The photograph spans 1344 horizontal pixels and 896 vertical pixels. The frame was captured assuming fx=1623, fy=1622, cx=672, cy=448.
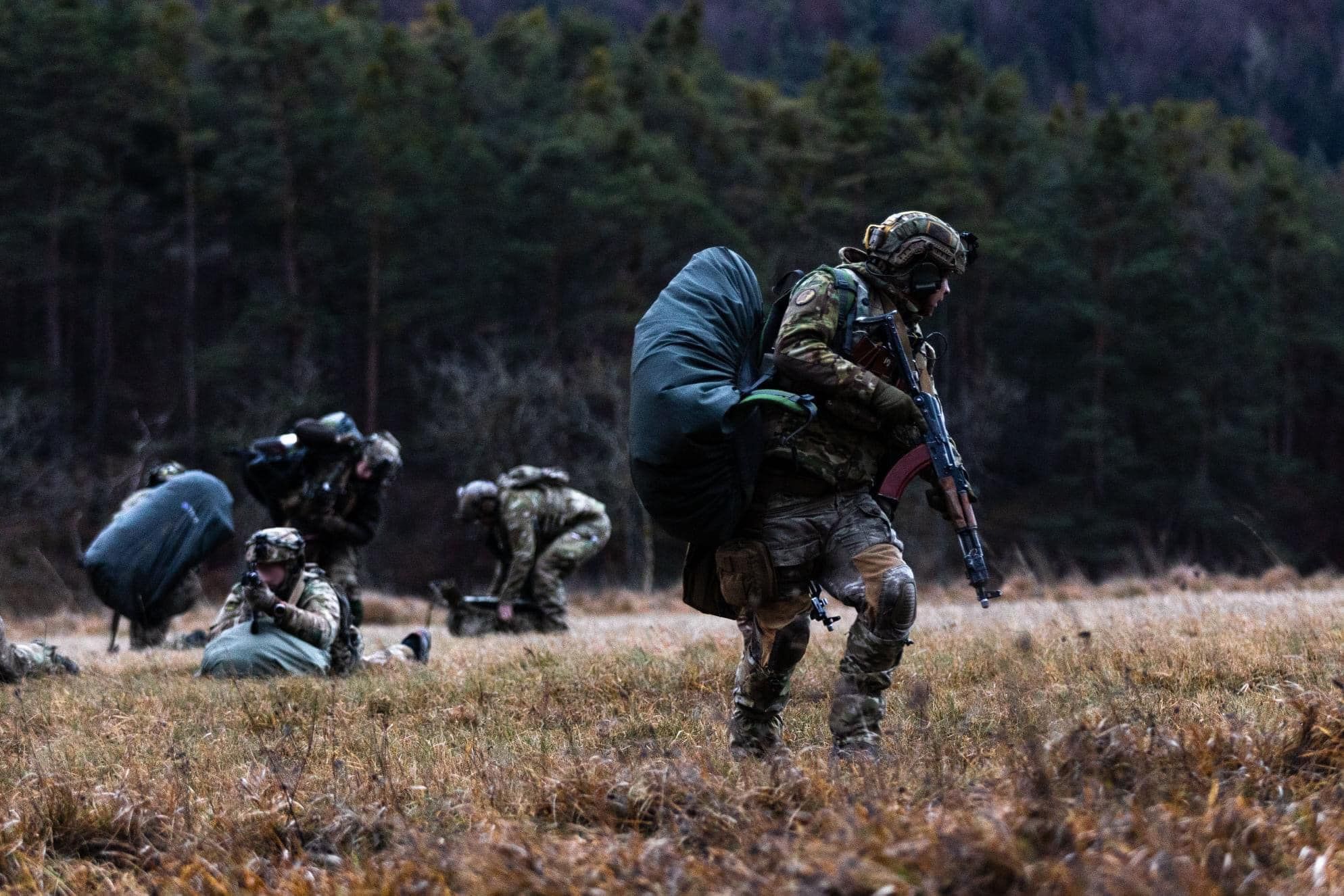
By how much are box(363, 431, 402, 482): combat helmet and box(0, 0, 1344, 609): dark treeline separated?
24.5 metres

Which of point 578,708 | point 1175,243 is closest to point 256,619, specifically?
point 578,708

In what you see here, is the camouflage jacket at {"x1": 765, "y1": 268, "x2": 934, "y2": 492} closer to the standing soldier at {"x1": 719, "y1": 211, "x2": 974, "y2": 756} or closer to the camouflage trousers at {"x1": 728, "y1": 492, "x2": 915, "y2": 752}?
the standing soldier at {"x1": 719, "y1": 211, "x2": 974, "y2": 756}

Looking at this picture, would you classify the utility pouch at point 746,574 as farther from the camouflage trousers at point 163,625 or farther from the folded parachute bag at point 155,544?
the camouflage trousers at point 163,625

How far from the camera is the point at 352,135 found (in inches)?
1805

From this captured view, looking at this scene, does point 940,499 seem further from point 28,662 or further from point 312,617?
point 28,662

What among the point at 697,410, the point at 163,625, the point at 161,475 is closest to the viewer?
the point at 697,410

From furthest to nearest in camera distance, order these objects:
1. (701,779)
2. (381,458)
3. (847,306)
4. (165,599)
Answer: (165,599), (381,458), (847,306), (701,779)

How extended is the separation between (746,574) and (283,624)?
4.70m

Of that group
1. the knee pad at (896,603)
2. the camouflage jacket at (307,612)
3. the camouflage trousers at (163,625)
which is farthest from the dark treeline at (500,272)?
the knee pad at (896,603)

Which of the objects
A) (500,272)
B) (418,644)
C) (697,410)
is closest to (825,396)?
(697,410)

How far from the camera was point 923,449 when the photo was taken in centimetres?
630

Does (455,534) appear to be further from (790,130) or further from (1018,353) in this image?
(1018,353)

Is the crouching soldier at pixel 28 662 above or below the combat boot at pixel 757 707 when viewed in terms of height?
below

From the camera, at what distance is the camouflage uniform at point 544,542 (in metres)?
14.5
